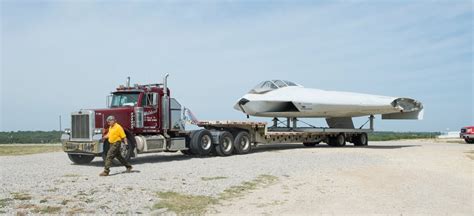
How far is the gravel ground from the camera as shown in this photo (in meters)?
8.96

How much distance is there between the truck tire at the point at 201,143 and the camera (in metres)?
18.9

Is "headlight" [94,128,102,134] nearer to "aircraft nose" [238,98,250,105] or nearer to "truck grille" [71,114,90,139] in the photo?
"truck grille" [71,114,90,139]

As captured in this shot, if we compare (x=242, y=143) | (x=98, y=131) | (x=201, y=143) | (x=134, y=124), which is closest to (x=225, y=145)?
(x=242, y=143)

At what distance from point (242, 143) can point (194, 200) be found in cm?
1138

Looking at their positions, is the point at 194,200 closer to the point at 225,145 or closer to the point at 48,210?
the point at 48,210

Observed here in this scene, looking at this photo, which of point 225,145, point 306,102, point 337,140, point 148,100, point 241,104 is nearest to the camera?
point 148,100

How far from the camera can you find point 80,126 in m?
15.8

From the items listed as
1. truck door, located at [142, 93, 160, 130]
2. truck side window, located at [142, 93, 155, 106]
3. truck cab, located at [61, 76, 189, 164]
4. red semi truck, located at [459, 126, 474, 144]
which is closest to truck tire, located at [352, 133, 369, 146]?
truck cab, located at [61, 76, 189, 164]

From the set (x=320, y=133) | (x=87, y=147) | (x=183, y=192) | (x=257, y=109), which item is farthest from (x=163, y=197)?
(x=320, y=133)

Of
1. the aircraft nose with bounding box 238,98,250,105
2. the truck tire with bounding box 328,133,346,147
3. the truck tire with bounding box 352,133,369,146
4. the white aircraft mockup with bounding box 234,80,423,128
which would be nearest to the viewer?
the white aircraft mockup with bounding box 234,80,423,128

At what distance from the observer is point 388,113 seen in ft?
87.3

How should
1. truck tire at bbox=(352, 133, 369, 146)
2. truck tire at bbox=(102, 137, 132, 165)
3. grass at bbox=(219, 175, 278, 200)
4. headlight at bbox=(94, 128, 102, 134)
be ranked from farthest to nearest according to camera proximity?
truck tire at bbox=(352, 133, 369, 146), headlight at bbox=(94, 128, 102, 134), truck tire at bbox=(102, 137, 132, 165), grass at bbox=(219, 175, 278, 200)

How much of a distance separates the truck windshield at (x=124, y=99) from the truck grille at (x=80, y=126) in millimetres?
1672

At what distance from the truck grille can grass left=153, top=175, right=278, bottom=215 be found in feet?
21.0
